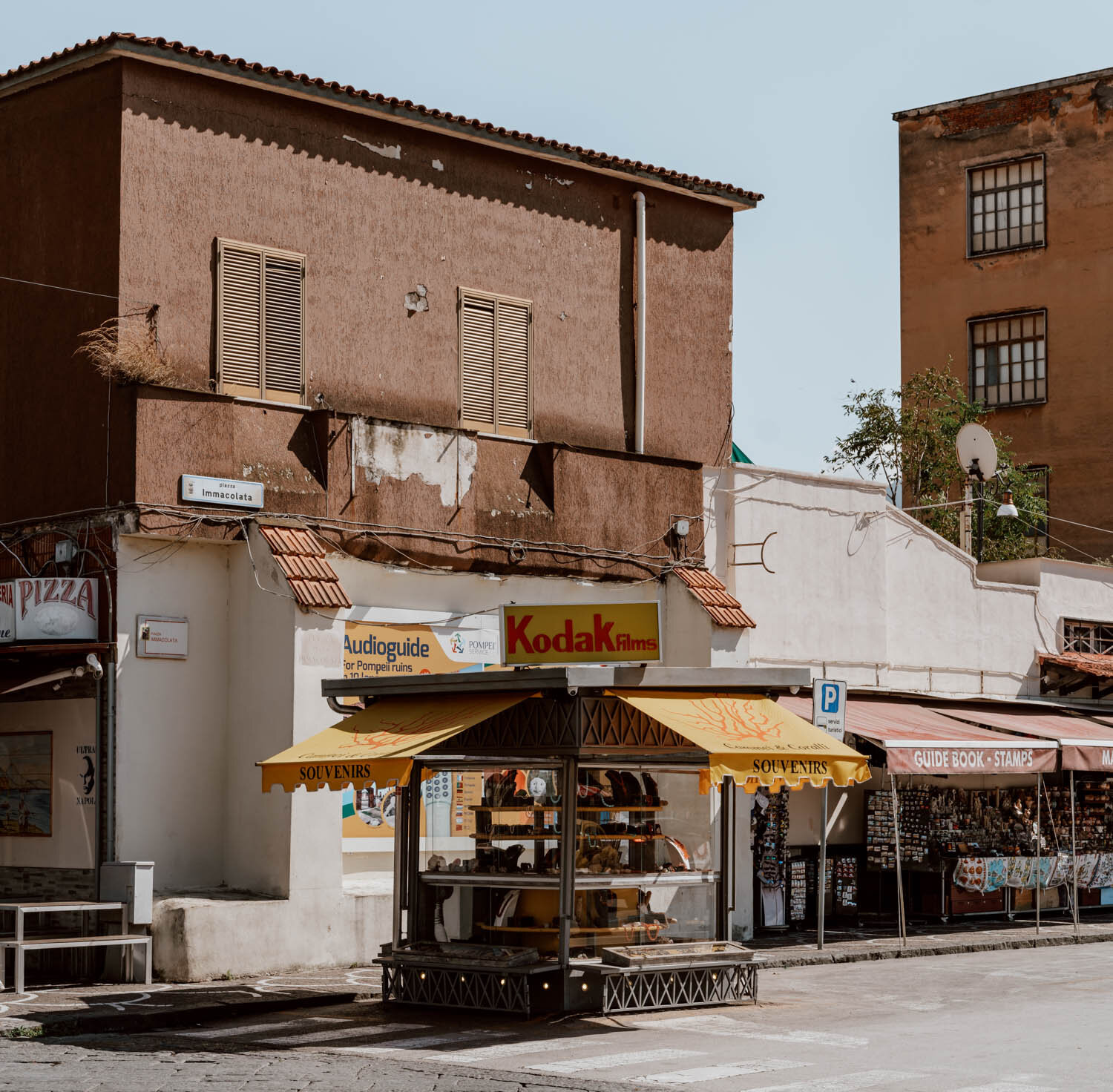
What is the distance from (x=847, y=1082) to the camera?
11039mm

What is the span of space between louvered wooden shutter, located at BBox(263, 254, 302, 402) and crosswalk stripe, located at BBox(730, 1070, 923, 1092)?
1011cm

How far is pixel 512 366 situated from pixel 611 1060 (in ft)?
34.6

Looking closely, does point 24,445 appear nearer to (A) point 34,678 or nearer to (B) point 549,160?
(A) point 34,678

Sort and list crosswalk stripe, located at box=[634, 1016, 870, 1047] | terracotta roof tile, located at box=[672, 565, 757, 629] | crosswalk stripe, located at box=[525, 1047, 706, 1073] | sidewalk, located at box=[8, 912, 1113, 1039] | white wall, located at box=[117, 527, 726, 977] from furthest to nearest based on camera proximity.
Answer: terracotta roof tile, located at box=[672, 565, 757, 629] → white wall, located at box=[117, 527, 726, 977] → sidewalk, located at box=[8, 912, 1113, 1039] → crosswalk stripe, located at box=[634, 1016, 870, 1047] → crosswalk stripe, located at box=[525, 1047, 706, 1073]

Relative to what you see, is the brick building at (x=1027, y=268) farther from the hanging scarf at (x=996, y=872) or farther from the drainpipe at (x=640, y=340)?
the drainpipe at (x=640, y=340)

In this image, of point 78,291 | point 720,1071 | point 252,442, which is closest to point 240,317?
point 252,442

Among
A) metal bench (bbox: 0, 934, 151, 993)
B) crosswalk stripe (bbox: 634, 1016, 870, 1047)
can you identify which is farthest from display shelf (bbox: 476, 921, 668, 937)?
metal bench (bbox: 0, 934, 151, 993)

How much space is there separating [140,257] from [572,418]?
584 cm

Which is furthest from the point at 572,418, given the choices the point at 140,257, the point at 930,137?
the point at 930,137

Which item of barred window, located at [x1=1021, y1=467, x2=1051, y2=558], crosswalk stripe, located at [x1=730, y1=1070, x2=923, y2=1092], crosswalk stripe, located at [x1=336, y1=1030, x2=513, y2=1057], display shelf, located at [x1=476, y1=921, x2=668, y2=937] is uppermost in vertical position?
barred window, located at [x1=1021, y1=467, x2=1051, y2=558]

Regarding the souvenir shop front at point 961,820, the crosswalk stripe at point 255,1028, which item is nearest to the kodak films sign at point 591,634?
the crosswalk stripe at point 255,1028

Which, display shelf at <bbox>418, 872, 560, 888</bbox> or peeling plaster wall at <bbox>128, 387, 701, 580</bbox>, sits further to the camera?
peeling plaster wall at <bbox>128, 387, 701, 580</bbox>

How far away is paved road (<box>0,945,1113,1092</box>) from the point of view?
11016 millimetres

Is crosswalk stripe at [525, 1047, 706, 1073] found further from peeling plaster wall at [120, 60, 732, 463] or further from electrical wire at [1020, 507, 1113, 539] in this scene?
electrical wire at [1020, 507, 1113, 539]
